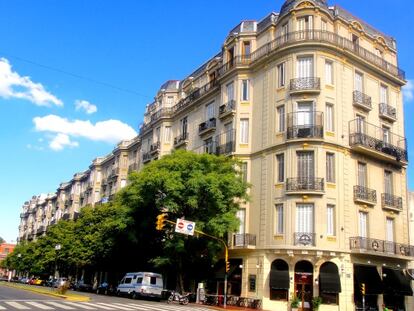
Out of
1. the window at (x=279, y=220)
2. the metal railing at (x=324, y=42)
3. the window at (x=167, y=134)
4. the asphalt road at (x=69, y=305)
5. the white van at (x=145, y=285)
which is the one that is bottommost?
the asphalt road at (x=69, y=305)

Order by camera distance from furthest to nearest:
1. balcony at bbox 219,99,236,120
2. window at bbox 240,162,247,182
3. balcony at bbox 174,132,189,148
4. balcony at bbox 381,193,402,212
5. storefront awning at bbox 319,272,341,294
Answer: balcony at bbox 174,132,189,148 → balcony at bbox 219,99,236,120 → window at bbox 240,162,247,182 → balcony at bbox 381,193,402,212 → storefront awning at bbox 319,272,341,294

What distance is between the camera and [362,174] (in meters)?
37.8

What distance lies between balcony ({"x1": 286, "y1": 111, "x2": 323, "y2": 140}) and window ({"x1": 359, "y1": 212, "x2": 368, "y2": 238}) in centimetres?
686

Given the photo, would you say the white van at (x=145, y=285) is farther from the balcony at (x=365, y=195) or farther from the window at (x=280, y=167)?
the balcony at (x=365, y=195)

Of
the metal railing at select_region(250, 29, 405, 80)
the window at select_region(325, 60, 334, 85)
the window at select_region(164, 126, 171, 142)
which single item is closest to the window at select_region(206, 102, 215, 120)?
the metal railing at select_region(250, 29, 405, 80)

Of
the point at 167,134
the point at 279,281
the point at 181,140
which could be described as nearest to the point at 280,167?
the point at 279,281

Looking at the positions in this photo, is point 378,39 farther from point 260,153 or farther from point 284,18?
point 260,153

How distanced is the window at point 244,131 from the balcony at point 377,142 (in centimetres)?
845

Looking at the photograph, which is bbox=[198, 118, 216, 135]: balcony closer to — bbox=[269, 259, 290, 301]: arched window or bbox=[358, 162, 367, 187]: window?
bbox=[358, 162, 367, 187]: window

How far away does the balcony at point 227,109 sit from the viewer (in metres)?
41.8

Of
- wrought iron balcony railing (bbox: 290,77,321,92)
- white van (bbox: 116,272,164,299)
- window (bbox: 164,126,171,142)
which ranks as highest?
window (bbox: 164,126,171,142)

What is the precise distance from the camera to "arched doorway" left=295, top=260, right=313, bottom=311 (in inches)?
1318

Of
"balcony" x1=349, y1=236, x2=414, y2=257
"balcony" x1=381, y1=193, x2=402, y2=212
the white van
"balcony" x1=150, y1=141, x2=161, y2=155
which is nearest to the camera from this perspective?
"balcony" x1=349, y1=236, x2=414, y2=257

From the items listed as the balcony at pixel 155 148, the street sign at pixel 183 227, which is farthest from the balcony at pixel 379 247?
the balcony at pixel 155 148
